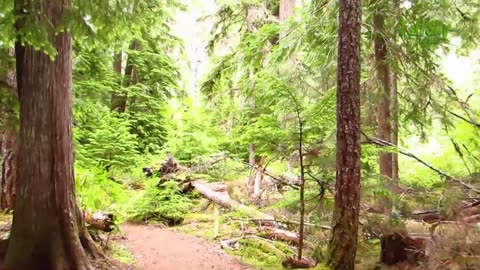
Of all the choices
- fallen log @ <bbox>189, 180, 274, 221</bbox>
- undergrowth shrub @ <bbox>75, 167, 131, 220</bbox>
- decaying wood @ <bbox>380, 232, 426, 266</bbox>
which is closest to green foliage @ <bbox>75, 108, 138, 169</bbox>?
fallen log @ <bbox>189, 180, 274, 221</bbox>

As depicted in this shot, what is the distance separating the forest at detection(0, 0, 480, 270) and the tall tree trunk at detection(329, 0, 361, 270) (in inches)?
0.7

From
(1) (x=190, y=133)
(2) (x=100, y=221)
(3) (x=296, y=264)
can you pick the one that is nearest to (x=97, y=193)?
(2) (x=100, y=221)

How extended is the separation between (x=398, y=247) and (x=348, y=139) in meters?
1.85

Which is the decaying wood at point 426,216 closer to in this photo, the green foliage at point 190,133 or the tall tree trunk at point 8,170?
the tall tree trunk at point 8,170

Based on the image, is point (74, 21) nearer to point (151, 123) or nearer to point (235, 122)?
point (235, 122)

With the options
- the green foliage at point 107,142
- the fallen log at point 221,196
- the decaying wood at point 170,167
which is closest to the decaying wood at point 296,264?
the fallen log at point 221,196

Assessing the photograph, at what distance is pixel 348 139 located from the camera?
529 cm

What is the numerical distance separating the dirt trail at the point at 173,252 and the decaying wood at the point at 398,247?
2246 millimetres

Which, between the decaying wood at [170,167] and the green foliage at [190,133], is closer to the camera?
the decaying wood at [170,167]

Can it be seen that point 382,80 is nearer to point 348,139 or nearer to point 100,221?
point 348,139

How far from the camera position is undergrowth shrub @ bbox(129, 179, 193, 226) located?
9.90 meters

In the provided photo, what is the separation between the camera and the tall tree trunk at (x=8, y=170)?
7.71m

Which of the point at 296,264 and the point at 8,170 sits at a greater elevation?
the point at 8,170

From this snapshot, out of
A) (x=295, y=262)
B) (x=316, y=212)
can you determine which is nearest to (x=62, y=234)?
(x=295, y=262)
